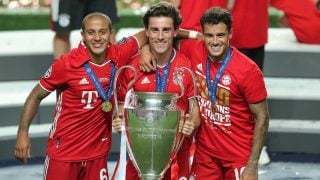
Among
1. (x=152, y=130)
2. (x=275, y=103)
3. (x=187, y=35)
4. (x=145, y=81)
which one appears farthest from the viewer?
(x=275, y=103)

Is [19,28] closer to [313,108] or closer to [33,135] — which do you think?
[33,135]

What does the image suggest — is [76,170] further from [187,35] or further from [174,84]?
[187,35]

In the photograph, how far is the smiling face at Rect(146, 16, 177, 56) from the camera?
591 cm

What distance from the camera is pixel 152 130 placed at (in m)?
5.54

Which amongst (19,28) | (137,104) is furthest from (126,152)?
(19,28)

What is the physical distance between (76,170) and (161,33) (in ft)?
3.06

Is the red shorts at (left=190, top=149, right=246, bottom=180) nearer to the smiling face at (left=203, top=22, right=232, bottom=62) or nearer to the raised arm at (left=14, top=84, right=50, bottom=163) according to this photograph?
the smiling face at (left=203, top=22, right=232, bottom=62)

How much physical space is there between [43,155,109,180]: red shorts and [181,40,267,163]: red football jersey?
570 millimetres

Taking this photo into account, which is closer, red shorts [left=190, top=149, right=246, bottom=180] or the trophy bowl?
the trophy bowl

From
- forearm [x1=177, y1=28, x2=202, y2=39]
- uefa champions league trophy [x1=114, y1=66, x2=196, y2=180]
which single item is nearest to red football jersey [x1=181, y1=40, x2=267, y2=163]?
forearm [x1=177, y1=28, x2=202, y2=39]

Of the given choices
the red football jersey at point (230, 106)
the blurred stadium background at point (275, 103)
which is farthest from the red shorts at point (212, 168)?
the blurred stadium background at point (275, 103)

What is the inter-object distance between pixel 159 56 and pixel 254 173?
0.82 m

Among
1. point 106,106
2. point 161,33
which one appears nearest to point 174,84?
point 161,33

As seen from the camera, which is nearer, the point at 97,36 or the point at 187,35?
the point at 97,36
